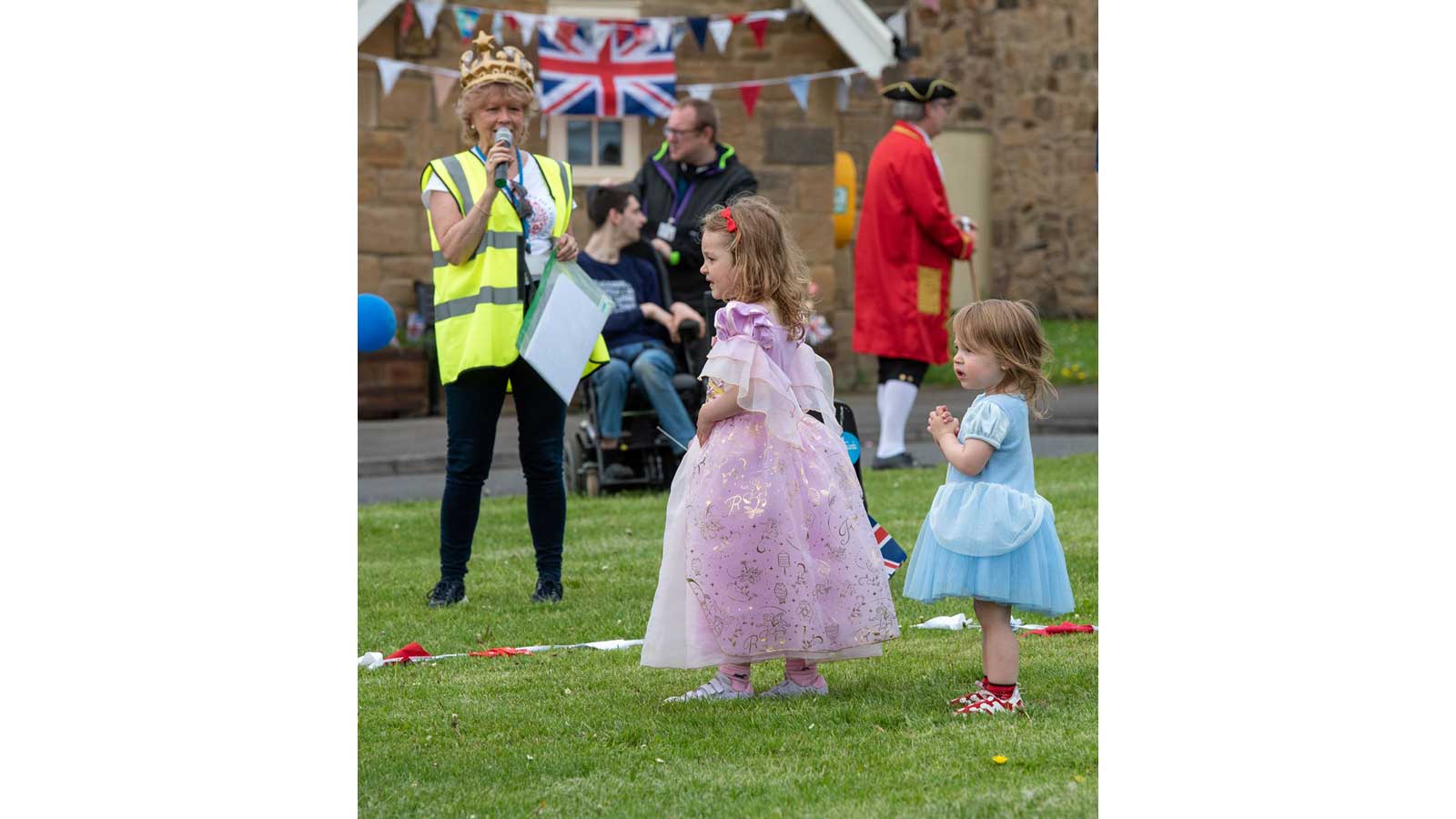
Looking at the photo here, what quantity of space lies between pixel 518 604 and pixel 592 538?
143 centimetres

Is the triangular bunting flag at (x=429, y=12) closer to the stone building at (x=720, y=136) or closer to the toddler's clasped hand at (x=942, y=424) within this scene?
the stone building at (x=720, y=136)

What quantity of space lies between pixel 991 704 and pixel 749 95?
9716mm

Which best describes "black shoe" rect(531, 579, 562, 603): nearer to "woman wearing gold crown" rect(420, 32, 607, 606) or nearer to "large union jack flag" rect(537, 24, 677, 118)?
"woman wearing gold crown" rect(420, 32, 607, 606)

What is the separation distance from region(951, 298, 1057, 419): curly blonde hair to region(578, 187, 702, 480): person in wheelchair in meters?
4.31

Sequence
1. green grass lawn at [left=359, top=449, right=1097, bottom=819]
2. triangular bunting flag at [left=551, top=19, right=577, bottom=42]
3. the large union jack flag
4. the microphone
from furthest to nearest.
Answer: the large union jack flag, triangular bunting flag at [left=551, top=19, right=577, bottom=42], the microphone, green grass lawn at [left=359, top=449, right=1097, bottom=819]

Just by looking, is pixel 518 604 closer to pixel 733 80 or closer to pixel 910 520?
pixel 910 520

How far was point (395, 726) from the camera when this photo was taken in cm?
397

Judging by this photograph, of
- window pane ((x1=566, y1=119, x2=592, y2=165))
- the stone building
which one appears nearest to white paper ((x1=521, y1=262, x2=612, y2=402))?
the stone building

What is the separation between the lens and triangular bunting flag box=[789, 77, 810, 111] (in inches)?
522

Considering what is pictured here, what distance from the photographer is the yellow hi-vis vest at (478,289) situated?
5375 mm

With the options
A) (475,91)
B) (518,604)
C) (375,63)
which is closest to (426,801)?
(518,604)

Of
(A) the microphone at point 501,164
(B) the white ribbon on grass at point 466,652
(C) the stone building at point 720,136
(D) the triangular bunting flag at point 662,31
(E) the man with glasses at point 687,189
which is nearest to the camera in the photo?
(B) the white ribbon on grass at point 466,652

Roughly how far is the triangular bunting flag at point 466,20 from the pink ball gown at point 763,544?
349 inches

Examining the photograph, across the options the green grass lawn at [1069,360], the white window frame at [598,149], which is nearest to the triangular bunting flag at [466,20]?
the white window frame at [598,149]
